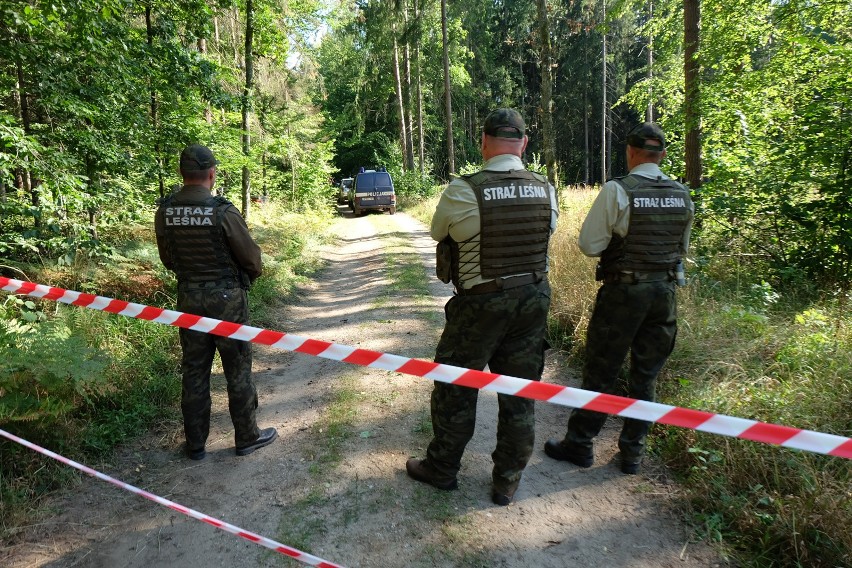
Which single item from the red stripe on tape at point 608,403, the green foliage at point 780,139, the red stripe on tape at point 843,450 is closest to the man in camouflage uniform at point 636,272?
the red stripe on tape at point 608,403

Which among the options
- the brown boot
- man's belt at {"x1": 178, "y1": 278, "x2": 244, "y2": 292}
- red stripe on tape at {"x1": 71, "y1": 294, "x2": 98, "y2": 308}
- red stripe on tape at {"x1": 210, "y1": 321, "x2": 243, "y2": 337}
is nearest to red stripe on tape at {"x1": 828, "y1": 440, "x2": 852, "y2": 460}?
the brown boot

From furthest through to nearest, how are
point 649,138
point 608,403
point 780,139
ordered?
point 780,139, point 649,138, point 608,403

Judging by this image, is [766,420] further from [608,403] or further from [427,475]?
[427,475]

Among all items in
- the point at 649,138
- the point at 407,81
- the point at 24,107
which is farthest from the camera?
the point at 407,81

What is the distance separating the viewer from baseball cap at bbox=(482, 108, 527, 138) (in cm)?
286

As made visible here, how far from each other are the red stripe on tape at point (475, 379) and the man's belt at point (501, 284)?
0.70m

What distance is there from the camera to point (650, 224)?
10.4ft

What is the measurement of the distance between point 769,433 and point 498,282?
146 cm

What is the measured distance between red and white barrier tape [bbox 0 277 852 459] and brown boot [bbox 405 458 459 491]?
3.67 feet

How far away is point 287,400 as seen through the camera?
4508 mm

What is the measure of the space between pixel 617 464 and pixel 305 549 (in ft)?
7.18

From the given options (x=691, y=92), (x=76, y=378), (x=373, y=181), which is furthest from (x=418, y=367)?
(x=373, y=181)

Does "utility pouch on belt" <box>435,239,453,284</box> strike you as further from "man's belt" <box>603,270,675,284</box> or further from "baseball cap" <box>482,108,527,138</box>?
"man's belt" <box>603,270,675,284</box>

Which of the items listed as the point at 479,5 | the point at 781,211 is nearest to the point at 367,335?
the point at 781,211
